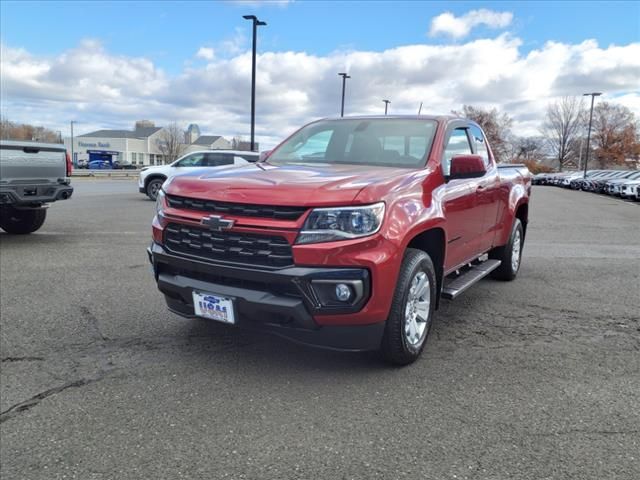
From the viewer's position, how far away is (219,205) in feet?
10.7

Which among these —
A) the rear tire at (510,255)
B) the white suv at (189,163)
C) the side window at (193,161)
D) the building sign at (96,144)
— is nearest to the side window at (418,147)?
the rear tire at (510,255)

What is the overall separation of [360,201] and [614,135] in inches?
3063

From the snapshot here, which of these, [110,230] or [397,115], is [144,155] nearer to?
[110,230]

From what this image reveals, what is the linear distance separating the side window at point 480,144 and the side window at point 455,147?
0.94ft

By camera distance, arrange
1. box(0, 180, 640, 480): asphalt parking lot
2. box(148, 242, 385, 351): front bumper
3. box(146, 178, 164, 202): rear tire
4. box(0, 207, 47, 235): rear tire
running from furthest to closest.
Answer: box(146, 178, 164, 202): rear tire → box(0, 207, 47, 235): rear tire → box(148, 242, 385, 351): front bumper → box(0, 180, 640, 480): asphalt parking lot

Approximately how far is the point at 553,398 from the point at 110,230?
28.1ft

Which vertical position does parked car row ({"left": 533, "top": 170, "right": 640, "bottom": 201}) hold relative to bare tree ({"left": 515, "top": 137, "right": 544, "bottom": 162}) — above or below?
below

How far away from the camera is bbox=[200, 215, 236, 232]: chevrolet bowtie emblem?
124 inches

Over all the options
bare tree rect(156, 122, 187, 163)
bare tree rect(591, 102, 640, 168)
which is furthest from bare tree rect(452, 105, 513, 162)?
bare tree rect(156, 122, 187, 163)

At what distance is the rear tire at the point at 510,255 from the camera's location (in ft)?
19.4

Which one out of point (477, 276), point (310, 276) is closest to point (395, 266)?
point (310, 276)

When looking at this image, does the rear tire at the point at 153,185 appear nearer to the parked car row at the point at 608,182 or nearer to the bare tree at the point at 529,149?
the parked car row at the point at 608,182

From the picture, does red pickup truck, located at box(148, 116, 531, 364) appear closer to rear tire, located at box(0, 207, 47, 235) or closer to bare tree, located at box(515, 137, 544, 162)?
rear tire, located at box(0, 207, 47, 235)

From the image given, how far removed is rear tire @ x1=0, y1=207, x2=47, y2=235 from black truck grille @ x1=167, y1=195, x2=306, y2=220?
256 inches
